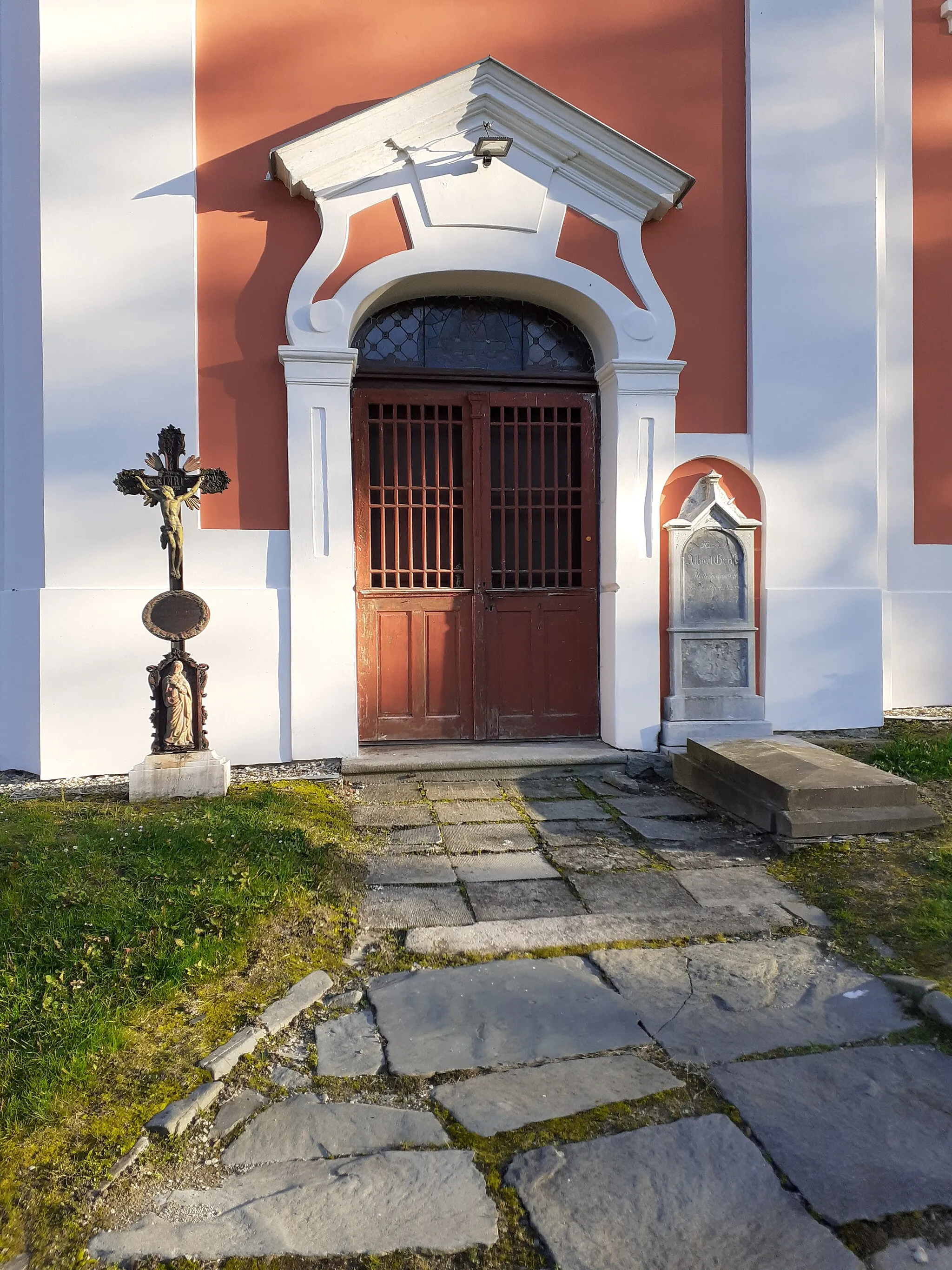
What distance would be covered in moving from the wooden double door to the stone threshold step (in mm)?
194

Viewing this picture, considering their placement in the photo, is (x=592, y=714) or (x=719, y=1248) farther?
(x=592, y=714)

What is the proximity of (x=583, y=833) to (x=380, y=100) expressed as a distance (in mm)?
5026

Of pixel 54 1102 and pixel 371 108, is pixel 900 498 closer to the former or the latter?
pixel 371 108

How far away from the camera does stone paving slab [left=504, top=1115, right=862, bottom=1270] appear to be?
1.70 metres

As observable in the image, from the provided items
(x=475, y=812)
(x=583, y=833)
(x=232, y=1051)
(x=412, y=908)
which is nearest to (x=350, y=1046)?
(x=232, y=1051)

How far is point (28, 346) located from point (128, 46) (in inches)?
79.6

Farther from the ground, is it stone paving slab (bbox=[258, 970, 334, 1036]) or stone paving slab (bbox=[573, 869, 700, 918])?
stone paving slab (bbox=[573, 869, 700, 918])

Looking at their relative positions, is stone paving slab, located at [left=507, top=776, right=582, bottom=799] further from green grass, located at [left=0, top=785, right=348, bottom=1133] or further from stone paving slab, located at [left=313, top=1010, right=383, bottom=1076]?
stone paving slab, located at [left=313, top=1010, right=383, bottom=1076]

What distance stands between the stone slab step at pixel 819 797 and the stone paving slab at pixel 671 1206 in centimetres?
230

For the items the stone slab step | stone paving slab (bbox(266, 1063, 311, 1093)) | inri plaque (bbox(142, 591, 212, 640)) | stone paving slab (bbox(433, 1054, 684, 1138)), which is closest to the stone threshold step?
the stone slab step

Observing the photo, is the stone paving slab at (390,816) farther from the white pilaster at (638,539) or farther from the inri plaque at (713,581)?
the inri plaque at (713,581)

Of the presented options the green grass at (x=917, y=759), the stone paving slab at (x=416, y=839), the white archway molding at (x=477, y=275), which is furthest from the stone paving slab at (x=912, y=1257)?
the white archway molding at (x=477, y=275)

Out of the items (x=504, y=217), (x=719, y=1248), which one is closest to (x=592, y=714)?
(x=504, y=217)

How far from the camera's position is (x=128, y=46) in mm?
5582
